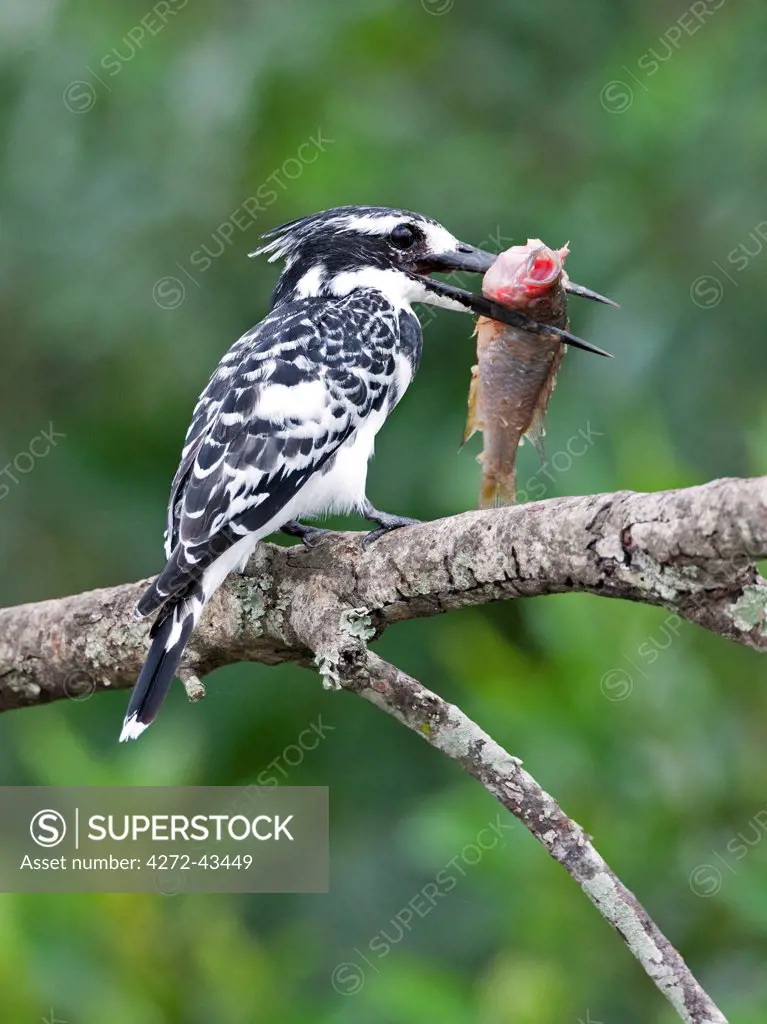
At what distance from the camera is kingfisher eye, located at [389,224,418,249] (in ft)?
10.6

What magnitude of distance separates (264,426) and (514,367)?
511mm

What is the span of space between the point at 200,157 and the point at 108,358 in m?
0.72

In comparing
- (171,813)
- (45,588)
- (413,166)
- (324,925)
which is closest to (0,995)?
(171,813)

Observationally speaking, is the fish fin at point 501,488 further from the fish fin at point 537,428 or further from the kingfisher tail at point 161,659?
the kingfisher tail at point 161,659

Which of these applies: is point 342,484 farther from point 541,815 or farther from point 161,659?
point 541,815

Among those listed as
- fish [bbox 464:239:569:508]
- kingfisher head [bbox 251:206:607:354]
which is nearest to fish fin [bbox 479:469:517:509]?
fish [bbox 464:239:569:508]

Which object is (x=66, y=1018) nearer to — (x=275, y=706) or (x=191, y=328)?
(x=275, y=706)

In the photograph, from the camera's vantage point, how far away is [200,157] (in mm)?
4082

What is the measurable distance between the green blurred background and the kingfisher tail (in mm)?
381

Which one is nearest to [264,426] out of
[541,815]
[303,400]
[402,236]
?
[303,400]

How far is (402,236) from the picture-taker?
3.24 m

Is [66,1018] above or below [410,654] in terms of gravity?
below

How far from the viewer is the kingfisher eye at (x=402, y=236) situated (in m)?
3.24

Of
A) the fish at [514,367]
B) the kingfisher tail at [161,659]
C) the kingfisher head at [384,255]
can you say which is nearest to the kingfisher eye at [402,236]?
the kingfisher head at [384,255]
